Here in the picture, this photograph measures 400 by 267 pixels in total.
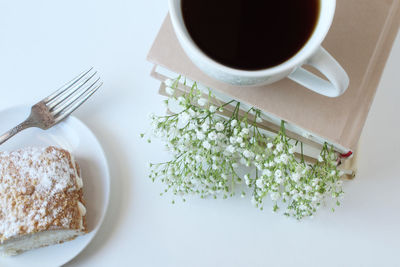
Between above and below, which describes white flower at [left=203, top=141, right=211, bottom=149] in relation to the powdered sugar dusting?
above

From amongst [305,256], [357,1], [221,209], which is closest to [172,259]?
[221,209]

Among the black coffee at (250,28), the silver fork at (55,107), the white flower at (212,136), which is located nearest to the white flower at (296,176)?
the white flower at (212,136)

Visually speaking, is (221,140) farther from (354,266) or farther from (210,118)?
(354,266)

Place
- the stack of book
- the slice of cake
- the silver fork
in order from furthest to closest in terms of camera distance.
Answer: the silver fork
the slice of cake
the stack of book

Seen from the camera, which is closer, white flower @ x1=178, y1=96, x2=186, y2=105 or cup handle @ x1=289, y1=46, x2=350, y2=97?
cup handle @ x1=289, y1=46, x2=350, y2=97

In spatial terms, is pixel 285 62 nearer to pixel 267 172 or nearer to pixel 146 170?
pixel 267 172

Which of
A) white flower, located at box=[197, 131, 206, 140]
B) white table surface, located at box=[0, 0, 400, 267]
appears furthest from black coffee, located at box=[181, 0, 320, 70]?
white table surface, located at box=[0, 0, 400, 267]

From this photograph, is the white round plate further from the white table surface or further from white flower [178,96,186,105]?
white flower [178,96,186,105]
